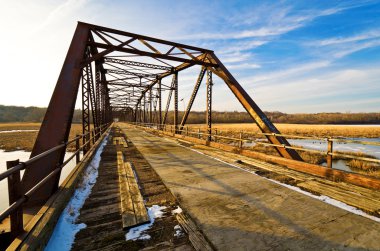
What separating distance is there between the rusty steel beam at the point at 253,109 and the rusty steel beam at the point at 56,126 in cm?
739

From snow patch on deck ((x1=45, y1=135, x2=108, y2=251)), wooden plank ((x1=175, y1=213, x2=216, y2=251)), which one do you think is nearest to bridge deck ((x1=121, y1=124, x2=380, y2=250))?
wooden plank ((x1=175, y1=213, x2=216, y2=251))

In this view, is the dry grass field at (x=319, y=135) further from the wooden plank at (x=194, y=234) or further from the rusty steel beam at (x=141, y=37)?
the rusty steel beam at (x=141, y=37)

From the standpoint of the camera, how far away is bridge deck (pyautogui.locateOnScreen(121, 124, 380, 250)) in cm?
289

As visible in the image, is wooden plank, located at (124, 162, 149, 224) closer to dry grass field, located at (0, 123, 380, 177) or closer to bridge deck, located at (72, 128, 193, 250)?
bridge deck, located at (72, 128, 193, 250)

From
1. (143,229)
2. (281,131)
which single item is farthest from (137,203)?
(281,131)

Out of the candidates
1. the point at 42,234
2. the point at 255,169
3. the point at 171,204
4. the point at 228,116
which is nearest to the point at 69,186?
the point at 42,234

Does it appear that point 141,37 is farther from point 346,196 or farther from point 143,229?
point 346,196

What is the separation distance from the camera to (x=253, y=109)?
9875mm

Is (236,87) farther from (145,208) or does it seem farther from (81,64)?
(145,208)

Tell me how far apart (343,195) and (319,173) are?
1719mm

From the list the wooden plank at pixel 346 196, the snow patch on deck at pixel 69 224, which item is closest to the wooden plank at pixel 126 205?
the snow patch on deck at pixel 69 224

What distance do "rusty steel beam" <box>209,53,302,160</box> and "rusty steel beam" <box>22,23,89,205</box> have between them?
7.39m

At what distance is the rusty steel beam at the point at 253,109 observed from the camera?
8.07 metres

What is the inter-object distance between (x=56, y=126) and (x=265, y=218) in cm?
513
